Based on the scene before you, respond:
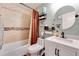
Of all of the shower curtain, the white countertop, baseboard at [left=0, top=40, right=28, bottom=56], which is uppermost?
the shower curtain

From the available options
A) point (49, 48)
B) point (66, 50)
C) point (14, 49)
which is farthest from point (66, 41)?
point (14, 49)

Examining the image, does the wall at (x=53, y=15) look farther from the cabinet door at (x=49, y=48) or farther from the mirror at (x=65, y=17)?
the cabinet door at (x=49, y=48)

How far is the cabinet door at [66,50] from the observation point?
1.18 metres

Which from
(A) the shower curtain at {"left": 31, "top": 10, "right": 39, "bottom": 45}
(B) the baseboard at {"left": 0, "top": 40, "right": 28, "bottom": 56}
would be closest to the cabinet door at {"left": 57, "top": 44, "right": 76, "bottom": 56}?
(A) the shower curtain at {"left": 31, "top": 10, "right": 39, "bottom": 45}

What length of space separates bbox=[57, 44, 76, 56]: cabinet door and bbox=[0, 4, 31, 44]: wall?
1.61 ft

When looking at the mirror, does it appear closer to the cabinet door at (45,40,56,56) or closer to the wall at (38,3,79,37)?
the wall at (38,3,79,37)

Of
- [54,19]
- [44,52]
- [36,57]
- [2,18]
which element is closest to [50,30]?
[54,19]

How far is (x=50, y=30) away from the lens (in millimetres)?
1367

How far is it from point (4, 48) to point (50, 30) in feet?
2.25

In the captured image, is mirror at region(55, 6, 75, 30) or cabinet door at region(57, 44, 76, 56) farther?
mirror at region(55, 6, 75, 30)

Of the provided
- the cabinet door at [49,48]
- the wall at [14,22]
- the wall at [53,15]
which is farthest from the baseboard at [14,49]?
the wall at [53,15]

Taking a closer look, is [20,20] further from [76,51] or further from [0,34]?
[76,51]

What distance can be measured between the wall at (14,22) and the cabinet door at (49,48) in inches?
11.9

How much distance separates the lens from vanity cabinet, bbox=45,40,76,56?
1.20 m
